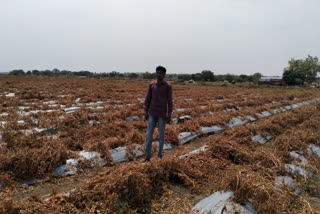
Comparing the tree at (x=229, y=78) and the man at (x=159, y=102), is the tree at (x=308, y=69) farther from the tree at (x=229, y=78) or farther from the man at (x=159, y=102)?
the man at (x=159, y=102)

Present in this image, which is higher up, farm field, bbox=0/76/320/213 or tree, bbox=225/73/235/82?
tree, bbox=225/73/235/82

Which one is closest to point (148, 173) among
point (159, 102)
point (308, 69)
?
point (159, 102)

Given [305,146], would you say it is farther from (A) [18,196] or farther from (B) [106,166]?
(A) [18,196]

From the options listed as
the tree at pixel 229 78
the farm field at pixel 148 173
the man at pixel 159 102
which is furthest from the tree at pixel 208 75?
the man at pixel 159 102

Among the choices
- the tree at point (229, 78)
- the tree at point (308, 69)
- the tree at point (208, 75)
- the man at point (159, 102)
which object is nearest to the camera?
the man at point (159, 102)

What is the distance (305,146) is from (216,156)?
2.37 meters

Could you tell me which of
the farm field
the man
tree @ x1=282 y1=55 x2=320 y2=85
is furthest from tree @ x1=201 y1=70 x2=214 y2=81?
the man

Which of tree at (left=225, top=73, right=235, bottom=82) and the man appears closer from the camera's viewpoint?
the man

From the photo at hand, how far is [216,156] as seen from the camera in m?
4.05

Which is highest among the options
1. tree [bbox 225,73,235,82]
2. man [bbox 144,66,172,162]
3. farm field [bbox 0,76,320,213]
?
tree [bbox 225,73,235,82]


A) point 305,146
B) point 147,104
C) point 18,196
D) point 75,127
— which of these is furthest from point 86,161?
point 305,146

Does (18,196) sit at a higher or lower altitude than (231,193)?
lower

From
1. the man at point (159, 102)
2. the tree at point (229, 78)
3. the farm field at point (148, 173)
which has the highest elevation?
the tree at point (229, 78)

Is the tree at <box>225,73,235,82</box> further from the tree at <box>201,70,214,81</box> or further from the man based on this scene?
the man
